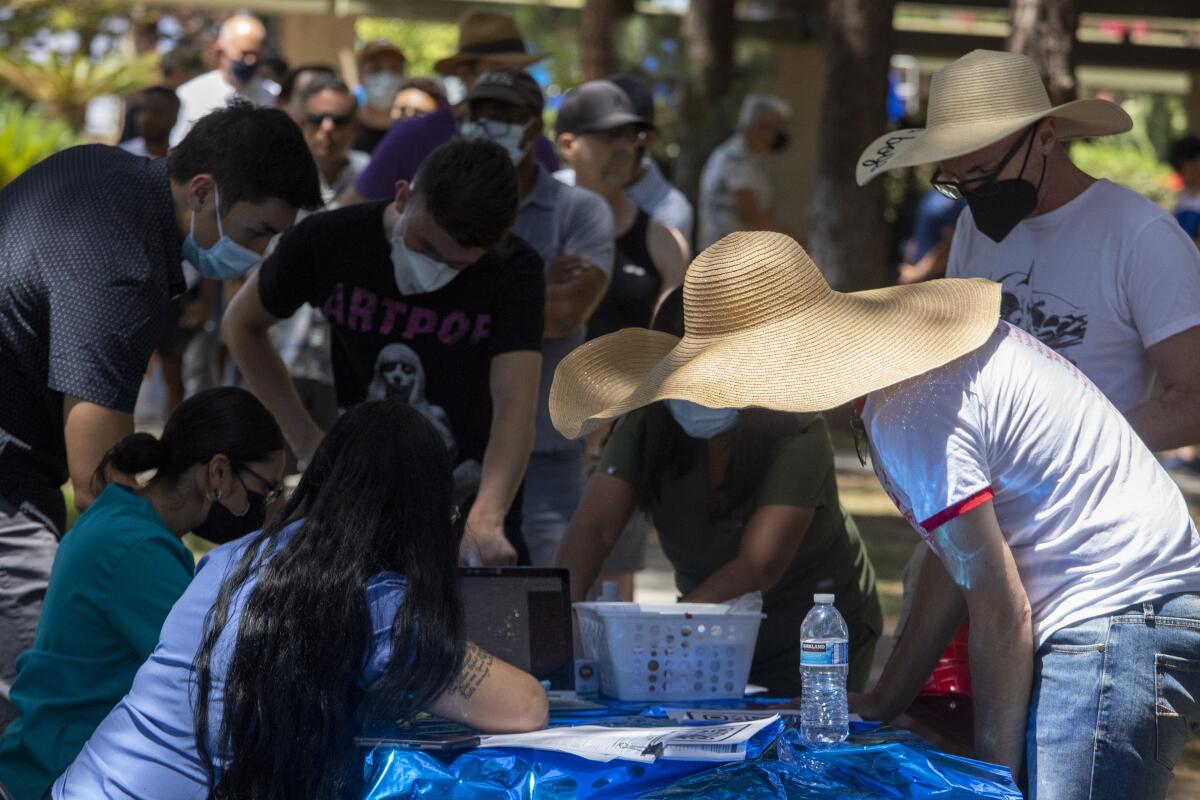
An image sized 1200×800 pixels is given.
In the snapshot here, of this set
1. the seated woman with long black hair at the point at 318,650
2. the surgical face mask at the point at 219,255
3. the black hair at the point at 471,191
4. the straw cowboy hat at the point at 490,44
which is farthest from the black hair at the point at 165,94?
the seated woman with long black hair at the point at 318,650

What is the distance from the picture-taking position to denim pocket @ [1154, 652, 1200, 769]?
2.66 meters

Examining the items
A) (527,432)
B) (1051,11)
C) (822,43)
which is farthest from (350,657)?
(822,43)

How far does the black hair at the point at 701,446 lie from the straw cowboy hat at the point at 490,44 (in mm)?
2629

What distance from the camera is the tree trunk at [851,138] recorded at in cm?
1078

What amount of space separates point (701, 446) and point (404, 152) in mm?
1807

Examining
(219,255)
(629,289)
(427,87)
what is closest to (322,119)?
(427,87)

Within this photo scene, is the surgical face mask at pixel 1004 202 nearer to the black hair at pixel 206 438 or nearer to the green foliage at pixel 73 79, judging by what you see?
the black hair at pixel 206 438

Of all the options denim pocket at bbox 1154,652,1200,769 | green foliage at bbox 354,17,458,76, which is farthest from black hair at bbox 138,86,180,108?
green foliage at bbox 354,17,458,76

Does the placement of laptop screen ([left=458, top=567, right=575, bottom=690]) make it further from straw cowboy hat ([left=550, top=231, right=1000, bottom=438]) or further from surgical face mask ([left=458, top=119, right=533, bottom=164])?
surgical face mask ([left=458, top=119, right=533, bottom=164])

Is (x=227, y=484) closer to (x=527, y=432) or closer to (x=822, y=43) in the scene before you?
(x=527, y=432)

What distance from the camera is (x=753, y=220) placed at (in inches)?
361

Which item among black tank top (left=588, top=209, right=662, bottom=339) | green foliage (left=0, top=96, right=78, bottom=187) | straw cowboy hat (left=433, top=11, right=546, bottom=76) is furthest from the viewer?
green foliage (left=0, top=96, right=78, bottom=187)

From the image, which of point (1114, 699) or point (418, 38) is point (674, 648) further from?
point (418, 38)

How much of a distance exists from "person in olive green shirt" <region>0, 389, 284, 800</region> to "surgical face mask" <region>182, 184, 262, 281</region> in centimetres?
39
